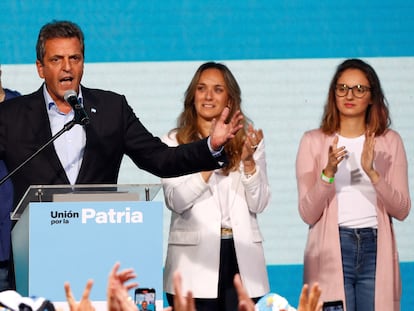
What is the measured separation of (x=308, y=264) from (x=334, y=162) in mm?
575

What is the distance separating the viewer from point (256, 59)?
6012mm

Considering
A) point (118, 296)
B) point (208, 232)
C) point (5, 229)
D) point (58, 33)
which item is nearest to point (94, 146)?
point (58, 33)

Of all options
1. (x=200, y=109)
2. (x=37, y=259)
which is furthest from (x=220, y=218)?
(x=37, y=259)

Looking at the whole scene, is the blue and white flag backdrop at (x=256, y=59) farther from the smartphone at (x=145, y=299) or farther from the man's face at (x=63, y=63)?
the smartphone at (x=145, y=299)

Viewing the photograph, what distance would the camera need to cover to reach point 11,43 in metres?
5.87

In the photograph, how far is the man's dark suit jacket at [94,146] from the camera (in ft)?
14.1

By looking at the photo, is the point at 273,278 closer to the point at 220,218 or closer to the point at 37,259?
the point at 220,218

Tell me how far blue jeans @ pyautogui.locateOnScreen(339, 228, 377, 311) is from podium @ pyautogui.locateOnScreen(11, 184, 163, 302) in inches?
62.2

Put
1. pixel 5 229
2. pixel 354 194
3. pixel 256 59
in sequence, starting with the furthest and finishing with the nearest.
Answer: pixel 256 59
pixel 354 194
pixel 5 229

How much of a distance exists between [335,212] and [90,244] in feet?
5.65

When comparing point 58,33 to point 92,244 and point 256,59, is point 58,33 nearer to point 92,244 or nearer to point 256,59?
point 92,244

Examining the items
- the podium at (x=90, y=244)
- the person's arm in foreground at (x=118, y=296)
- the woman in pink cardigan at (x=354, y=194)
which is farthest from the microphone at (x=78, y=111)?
the woman in pink cardigan at (x=354, y=194)

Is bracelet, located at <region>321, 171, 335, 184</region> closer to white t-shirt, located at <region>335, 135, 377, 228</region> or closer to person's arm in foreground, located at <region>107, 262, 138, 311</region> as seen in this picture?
white t-shirt, located at <region>335, 135, 377, 228</region>

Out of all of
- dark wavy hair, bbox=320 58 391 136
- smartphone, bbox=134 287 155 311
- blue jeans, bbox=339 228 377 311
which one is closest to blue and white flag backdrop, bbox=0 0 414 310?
dark wavy hair, bbox=320 58 391 136
